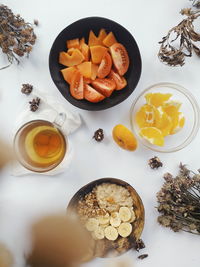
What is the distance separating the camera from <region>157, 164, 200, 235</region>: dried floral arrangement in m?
1.09

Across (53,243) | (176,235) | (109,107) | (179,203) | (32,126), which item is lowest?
(53,243)

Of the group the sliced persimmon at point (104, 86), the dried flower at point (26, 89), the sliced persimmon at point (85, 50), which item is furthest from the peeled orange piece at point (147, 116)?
the dried flower at point (26, 89)

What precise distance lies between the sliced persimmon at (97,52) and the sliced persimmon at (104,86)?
0.19ft

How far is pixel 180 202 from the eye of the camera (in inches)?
43.2

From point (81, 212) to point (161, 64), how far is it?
19.8 inches

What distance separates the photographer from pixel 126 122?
3.71ft

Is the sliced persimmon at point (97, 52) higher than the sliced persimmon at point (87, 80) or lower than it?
higher

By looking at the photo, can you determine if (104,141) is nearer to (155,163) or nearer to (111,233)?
(155,163)

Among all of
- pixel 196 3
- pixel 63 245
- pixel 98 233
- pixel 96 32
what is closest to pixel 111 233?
pixel 98 233

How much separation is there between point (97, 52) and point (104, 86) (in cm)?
10

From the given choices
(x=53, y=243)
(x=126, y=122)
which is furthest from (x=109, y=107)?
(x=53, y=243)

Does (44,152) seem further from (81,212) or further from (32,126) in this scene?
(81,212)

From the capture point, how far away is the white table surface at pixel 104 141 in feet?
3.66

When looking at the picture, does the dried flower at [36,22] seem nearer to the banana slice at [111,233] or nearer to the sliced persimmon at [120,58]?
the sliced persimmon at [120,58]
